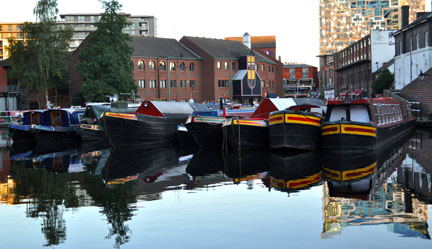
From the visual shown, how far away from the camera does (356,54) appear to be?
3888 inches

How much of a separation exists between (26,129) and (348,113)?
25554mm

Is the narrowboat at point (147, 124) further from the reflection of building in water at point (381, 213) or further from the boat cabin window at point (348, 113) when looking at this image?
the reflection of building in water at point (381, 213)

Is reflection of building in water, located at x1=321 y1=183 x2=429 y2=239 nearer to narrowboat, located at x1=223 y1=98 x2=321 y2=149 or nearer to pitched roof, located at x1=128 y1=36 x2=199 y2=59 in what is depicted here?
narrowboat, located at x1=223 y1=98 x2=321 y2=149

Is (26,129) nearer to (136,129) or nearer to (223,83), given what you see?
(136,129)

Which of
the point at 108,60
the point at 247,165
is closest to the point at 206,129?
the point at 247,165

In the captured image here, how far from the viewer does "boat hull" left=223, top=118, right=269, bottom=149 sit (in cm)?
2812

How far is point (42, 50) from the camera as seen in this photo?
221 ft

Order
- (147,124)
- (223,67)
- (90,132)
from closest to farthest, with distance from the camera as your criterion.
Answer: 1. (147,124)
2. (90,132)
3. (223,67)

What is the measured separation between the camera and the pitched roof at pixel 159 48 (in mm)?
81062

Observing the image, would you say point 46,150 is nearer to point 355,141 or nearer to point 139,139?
point 139,139

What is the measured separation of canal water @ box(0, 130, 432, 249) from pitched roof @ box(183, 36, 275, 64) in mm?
65063

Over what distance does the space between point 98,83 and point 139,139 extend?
99.1 feet

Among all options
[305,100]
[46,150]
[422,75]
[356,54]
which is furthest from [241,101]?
[46,150]

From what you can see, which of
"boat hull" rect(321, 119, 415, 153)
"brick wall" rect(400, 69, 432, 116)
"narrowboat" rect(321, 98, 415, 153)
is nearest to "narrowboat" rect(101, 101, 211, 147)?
"narrowboat" rect(321, 98, 415, 153)
